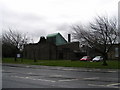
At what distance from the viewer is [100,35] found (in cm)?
3269

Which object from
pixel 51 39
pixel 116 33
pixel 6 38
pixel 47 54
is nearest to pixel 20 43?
pixel 6 38

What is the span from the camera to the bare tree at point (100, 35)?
3225cm

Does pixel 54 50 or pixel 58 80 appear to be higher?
pixel 54 50

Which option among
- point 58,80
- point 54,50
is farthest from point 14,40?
point 58,80

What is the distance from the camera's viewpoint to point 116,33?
3169 centimetres

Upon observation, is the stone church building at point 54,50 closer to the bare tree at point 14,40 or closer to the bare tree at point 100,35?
the bare tree at point 14,40

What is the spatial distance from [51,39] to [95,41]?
158ft

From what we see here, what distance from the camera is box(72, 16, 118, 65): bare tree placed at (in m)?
32.2

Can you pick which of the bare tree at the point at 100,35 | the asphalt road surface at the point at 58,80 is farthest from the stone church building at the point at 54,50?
the asphalt road surface at the point at 58,80

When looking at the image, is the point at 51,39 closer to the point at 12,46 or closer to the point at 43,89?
the point at 12,46

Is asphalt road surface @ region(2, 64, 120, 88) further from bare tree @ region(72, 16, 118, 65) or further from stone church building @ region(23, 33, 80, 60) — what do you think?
stone church building @ region(23, 33, 80, 60)

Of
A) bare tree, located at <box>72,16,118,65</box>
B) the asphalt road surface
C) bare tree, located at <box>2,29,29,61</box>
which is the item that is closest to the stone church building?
bare tree, located at <box>2,29,29,61</box>

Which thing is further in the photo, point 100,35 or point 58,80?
point 100,35

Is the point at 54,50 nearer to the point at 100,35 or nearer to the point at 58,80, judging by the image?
the point at 100,35
